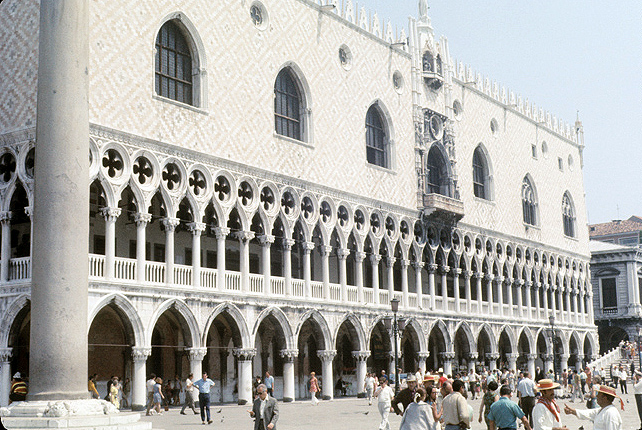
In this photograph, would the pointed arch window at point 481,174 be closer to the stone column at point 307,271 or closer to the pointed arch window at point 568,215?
the pointed arch window at point 568,215

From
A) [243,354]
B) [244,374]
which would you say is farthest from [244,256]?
[244,374]

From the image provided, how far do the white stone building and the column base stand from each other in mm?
2253

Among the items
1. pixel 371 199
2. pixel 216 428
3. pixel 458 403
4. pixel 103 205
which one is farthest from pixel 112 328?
pixel 458 403

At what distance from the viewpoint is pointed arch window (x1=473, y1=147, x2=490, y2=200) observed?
134 feet

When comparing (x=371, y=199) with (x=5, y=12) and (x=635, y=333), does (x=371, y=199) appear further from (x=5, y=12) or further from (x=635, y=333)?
(x=635, y=333)

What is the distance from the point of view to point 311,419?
21016 millimetres

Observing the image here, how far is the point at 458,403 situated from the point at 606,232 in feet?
220

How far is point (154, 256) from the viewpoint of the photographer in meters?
27.1

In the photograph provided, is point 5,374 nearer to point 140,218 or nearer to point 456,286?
point 140,218

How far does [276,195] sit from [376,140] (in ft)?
23.3

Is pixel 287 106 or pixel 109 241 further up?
pixel 287 106

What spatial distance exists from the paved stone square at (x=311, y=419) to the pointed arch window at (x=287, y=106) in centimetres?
880

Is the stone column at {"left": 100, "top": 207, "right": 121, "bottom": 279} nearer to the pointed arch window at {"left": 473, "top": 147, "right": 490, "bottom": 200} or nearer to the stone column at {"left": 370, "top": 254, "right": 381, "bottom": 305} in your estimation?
the stone column at {"left": 370, "top": 254, "right": 381, "bottom": 305}

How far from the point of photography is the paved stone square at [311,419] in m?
18.8
